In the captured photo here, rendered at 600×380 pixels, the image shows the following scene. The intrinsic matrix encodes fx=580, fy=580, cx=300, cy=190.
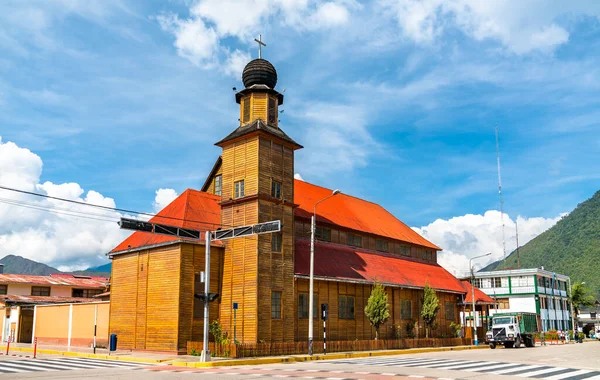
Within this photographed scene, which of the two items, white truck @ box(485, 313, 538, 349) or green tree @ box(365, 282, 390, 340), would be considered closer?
green tree @ box(365, 282, 390, 340)

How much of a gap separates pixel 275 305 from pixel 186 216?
8.12m

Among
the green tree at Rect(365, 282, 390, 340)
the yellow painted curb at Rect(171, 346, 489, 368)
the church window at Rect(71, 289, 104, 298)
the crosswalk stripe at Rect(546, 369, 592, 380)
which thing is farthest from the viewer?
the church window at Rect(71, 289, 104, 298)

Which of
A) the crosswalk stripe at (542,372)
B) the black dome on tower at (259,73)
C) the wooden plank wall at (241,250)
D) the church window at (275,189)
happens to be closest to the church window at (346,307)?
the wooden plank wall at (241,250)

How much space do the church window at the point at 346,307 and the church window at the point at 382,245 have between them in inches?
360

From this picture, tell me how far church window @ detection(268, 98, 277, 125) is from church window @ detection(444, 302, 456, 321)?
988 inches

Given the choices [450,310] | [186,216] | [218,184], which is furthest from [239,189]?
[450,310]

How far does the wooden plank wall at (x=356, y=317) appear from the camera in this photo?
3891 centimetres

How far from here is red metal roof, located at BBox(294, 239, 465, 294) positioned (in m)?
40.2

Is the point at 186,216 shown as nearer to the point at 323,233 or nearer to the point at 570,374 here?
the point at 323,233

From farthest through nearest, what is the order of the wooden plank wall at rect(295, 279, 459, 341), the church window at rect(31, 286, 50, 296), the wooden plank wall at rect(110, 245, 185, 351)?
1. the church window at rect(31, 286, 50, 296)
2. the wooden plank wall at rect(295, 279, 459, 341)
3. the wooden plank wall at rect(110, 245, 185, 351)

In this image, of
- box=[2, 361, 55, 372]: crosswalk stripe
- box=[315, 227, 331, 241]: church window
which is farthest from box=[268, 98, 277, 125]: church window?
box=[2, 361, 55, 372]: crosswalk stripe

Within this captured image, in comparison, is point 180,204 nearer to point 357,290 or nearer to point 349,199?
point 357,290

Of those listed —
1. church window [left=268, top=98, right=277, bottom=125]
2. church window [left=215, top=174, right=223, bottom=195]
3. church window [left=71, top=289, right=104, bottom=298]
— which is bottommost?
church window [left=71, top=289, right=104, bottom=298]

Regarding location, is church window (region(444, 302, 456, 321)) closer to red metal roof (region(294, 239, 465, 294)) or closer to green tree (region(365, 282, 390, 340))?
red metal roof (region(294, 239, 465, 294))
